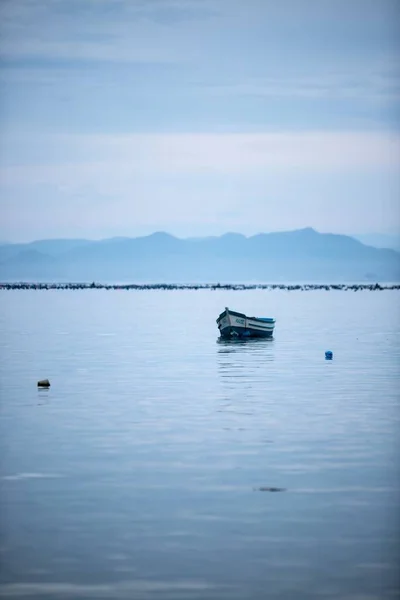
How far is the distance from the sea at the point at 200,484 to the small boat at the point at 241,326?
1955cm

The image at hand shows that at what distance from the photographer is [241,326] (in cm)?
6256

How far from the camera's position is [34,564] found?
1499 centimetres

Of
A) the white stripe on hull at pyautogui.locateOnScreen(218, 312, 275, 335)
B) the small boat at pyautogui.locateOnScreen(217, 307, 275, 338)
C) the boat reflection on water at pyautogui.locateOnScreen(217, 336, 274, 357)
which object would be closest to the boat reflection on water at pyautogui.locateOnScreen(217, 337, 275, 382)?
the boat reflection on water at pyautogui.locateOnScreen(217, 336, 274, 357)

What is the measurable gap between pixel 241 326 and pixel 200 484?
42.8m

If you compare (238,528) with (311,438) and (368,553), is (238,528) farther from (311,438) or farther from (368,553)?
(311,438)

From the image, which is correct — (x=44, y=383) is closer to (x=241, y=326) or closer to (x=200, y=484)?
(x=200, y=484)

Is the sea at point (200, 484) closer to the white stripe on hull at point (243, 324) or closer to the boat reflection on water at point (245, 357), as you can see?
the boat reflection on water at point (245, 357)

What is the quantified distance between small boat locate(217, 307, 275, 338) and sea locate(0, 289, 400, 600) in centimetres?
1955

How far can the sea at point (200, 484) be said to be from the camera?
14461mm

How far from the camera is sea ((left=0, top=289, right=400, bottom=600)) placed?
14461mm

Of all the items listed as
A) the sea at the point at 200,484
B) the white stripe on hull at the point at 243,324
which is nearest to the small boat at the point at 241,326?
the white stripe on hull at the point at 243,324

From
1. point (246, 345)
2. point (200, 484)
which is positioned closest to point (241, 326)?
point (246, 345)

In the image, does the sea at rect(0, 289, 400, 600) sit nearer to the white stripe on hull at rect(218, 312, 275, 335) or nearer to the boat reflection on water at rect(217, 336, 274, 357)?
the boat reflection on water at rect(217, 336, 274, 357)

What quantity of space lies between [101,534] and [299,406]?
15.2m
